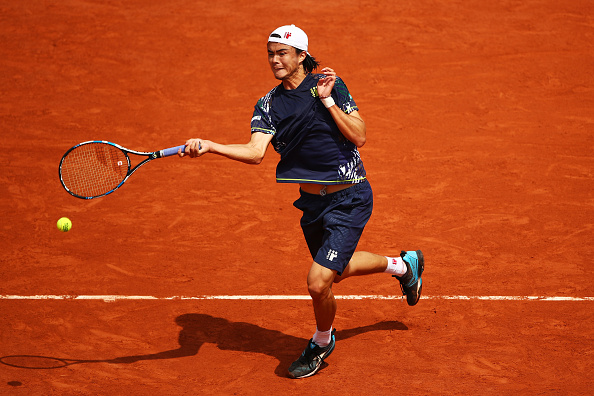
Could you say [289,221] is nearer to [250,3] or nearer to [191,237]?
[191,237]

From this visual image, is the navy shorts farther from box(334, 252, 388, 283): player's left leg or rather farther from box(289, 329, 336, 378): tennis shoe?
box(289, 329, 336, 378): tennis shoe

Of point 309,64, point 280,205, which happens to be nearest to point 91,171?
point 309,64

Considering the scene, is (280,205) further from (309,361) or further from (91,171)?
(309,361)

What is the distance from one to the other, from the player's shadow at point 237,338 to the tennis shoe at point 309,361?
146mm

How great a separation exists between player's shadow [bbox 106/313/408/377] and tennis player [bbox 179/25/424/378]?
0.46m

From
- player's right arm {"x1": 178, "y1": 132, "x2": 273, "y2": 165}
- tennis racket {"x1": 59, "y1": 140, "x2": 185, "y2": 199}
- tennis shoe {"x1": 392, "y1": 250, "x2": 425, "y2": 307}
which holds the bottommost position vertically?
tennis shoe {"x1": 392, "y1": 250, "x2": 425, "y2": 307}

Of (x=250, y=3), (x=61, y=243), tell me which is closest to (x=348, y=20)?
(x=250, y=3)

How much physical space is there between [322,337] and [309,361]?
0.22 m

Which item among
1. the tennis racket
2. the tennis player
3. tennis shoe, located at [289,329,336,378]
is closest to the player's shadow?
tennis shoe, located at [289,329,336,378]

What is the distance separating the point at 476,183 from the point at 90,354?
5.68 meters

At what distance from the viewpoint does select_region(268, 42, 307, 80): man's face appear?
5.40 m

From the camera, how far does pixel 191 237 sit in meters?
8.39

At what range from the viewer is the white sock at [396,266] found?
20.4 ft

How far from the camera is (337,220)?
5.53 metres
